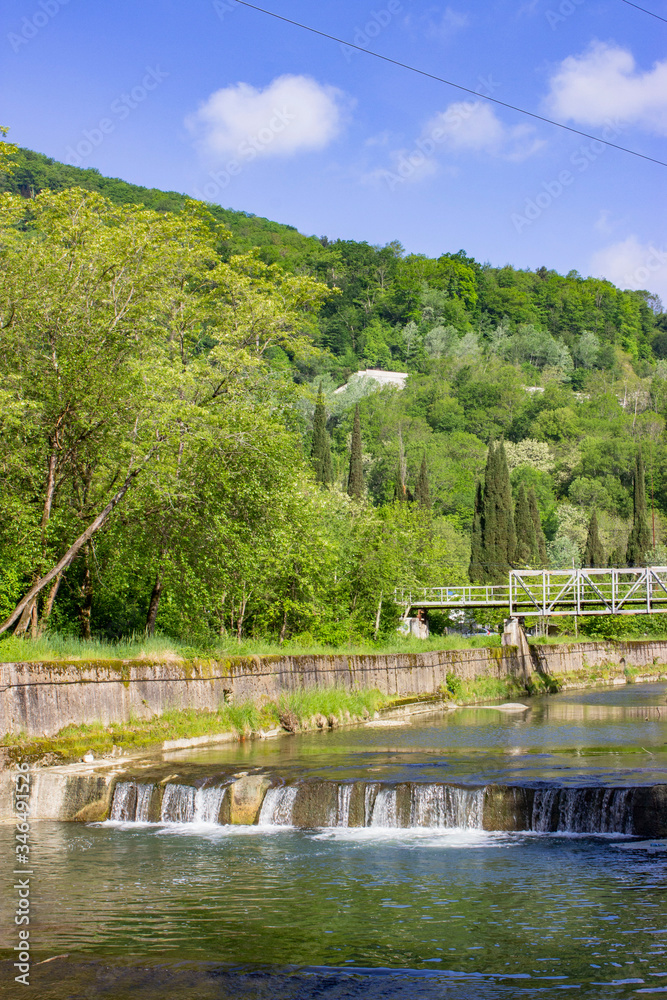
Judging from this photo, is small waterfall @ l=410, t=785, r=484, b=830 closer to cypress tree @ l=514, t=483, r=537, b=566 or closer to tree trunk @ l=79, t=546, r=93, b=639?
tree trunk @ l=79, t=546, r=93, b=639

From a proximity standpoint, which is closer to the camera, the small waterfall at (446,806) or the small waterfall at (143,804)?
the small waterfall at (446,806)

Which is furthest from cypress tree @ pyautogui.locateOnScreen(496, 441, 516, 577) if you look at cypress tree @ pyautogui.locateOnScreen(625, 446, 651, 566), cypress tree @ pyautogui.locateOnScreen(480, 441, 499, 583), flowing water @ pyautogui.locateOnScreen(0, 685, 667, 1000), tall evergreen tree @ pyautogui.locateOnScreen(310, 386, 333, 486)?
flowing water @ pyautogui.locateOnScreen(0, 685, 667, 1000)

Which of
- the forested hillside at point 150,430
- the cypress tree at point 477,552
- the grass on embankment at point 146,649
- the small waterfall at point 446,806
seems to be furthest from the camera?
the cypress tree at point 477,552

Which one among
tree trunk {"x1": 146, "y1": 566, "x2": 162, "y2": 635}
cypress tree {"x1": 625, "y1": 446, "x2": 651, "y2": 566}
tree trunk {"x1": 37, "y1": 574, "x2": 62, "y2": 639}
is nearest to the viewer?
tree trunk {"x1": 37, "y1": 574, "x2": 62, "y2": 639}

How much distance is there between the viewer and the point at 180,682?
943 inches

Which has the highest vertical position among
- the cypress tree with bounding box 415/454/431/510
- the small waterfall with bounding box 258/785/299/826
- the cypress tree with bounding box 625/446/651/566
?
the cypress tree with bounding box 415/454/431/510

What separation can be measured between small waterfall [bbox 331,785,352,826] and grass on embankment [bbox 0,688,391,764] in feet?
19.5

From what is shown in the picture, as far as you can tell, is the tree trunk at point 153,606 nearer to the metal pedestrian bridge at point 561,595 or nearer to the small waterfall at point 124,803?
the small waterfall at point 124,803

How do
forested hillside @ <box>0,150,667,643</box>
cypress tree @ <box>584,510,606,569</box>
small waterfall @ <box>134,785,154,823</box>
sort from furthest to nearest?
cypress tree @ <box>584,510,606,569</box> < forested hillside @ <box>0,150,667,643</box> < small waterfall @ <box>134,785,154,823</box>

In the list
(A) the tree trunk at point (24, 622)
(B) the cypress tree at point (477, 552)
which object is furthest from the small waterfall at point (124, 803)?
(B) the cypress tree at point (477, 552)

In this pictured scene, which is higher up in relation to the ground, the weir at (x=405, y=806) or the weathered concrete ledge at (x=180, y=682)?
the weathered concrete ledge at (x=180, y=682)

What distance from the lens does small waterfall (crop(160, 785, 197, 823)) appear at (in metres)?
17.7

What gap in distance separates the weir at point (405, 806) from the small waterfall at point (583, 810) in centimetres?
2

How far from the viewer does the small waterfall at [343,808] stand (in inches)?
682
